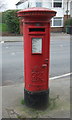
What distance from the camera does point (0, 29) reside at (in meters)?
31.7

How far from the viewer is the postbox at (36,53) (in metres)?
4.39

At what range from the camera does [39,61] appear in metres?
4.56

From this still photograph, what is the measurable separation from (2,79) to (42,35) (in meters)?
3.10

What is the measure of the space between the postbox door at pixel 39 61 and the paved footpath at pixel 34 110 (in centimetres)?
44

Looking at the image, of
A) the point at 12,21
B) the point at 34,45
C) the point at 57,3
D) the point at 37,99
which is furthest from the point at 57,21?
the point at 37,99

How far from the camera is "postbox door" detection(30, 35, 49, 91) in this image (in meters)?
4.51

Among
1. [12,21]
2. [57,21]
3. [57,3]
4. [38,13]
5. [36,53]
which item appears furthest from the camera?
[57,3]

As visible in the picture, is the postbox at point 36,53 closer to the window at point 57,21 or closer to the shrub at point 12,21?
the shrub at point 12,21

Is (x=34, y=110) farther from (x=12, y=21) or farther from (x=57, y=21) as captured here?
(x=57, y=21)

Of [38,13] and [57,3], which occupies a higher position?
[57,3]

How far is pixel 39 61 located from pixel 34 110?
0.91 m

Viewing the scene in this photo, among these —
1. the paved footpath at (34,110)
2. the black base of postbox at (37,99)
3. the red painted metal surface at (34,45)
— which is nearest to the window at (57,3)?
the paved footpath at (34,110)

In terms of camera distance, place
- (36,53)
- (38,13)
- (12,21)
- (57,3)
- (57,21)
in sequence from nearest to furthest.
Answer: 1. (38,13)
2. (36,53)
3. (12,21)
4. (57,21)
5. (57,3)

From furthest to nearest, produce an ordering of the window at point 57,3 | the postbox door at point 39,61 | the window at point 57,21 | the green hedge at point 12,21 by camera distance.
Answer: the window at point 57,3
the window at point 57,21
the green hedge at point 12,21
the postbox door at point 39,61
